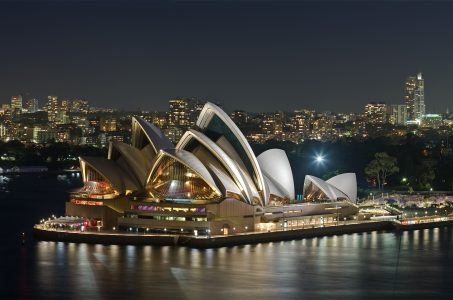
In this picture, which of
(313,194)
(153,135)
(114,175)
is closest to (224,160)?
(153,135)

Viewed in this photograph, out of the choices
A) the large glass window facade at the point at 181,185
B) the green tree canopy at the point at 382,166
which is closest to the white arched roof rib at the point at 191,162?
the large glass window facade at the point at 181,185

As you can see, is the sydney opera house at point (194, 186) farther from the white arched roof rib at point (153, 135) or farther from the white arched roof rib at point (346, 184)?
the white arched roof rib at point (346, 184)

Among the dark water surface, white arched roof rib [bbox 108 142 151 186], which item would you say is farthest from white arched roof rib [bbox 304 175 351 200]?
white arched roof rib [bbox 108 142 151 186]

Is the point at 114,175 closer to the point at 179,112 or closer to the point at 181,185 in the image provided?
the point at 181,185

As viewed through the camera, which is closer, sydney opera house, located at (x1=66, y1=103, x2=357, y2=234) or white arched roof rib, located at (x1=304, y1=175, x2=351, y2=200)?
sydney opera house, located at (x1=66, y1=103, x2=357, y2=234)

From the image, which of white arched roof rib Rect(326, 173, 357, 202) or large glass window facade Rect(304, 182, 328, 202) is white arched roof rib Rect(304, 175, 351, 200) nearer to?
large glass window facade Rect(304, 182, 328, 202)

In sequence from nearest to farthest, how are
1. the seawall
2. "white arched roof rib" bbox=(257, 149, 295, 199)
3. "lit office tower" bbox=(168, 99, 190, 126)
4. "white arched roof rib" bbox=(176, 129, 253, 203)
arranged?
the seawall, "white arched roof rib" bbox=(176, 129, 253, 203), "white arched roof rib" bbox=(257, 149, 295, 199), "lit office tower" bbox=(168, 99, 190, 126)

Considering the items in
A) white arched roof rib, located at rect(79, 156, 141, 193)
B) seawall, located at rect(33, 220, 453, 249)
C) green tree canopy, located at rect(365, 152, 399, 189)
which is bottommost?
seawall, located at rect(33, 220, 453, 249)
